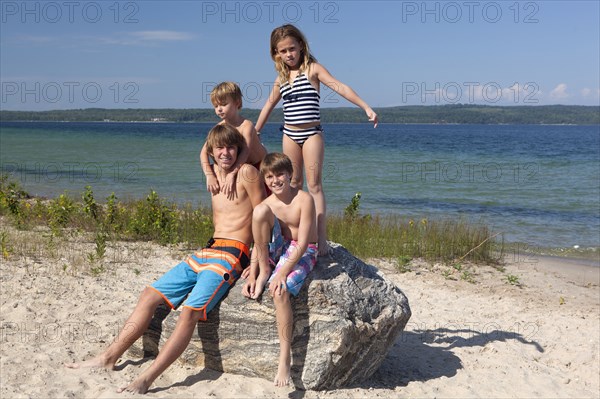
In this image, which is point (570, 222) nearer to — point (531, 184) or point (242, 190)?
point (531, 184)

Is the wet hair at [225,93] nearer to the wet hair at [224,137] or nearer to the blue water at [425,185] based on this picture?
the wet hair at [224,137]

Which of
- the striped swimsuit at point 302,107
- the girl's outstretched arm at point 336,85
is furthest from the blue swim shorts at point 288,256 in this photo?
the girl's outstretched arm at point 336,85

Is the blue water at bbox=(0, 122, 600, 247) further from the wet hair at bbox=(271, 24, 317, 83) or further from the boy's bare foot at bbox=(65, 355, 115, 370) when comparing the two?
the boy's bare foot at bbox=(65, 355, 115, 370)

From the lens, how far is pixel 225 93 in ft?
17.9

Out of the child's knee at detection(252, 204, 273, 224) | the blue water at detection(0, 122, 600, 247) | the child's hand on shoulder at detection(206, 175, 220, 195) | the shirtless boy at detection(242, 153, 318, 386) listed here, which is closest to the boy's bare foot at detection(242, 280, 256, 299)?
the shirtless boy at detection(242, 153, 318, 386)

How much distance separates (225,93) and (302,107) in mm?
698

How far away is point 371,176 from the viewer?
25891 millimetres

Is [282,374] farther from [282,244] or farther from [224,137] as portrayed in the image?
[224,137]

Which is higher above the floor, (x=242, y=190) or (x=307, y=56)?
(x=307, y=56)

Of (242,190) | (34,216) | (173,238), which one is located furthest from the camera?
(34,216)

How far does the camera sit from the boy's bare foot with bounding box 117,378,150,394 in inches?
188

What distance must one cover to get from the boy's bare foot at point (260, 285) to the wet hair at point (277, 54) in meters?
1.84

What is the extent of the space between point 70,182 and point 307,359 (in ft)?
62.6

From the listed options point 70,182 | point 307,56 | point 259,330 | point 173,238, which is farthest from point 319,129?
point 70,182
